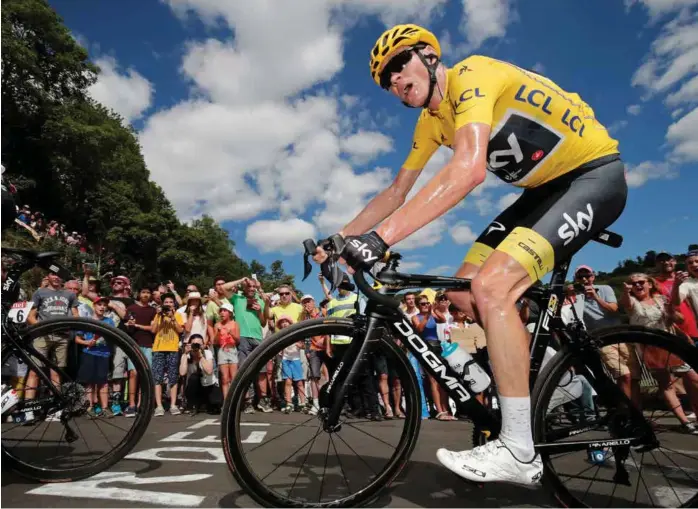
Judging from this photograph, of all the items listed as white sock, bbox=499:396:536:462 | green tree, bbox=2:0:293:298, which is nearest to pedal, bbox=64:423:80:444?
white sock, bbox=499:396:536:462

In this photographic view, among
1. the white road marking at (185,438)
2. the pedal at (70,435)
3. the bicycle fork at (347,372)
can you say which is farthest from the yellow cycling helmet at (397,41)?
the white road marking at (185,438)

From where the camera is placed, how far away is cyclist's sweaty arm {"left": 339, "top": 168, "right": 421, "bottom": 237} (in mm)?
3021

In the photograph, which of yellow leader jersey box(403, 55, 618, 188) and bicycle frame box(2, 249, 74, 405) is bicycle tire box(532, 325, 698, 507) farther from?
bicycle frame box(2, 249, 74, 405)

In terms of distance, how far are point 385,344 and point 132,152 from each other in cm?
6029

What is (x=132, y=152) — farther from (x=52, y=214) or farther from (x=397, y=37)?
(x=397, y=37)

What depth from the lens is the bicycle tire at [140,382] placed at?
291cm

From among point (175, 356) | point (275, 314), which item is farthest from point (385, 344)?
point (175, 356)

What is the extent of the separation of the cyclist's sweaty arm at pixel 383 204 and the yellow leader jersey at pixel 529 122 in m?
0.64

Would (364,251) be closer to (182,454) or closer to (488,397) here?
(488,397)

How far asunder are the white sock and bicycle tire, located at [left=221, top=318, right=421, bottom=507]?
0.49 metres

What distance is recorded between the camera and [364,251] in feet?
7.05

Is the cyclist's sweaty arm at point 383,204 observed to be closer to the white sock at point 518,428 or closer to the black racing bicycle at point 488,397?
the black racing bicycle at point 488,397

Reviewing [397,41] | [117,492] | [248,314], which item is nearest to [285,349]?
[117,492]

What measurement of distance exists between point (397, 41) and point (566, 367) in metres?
2.14
